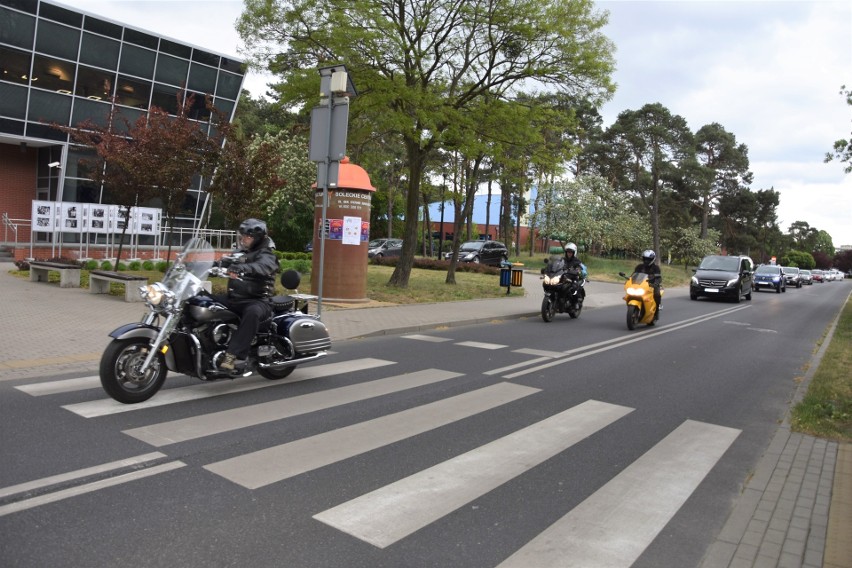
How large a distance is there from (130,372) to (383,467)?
109 inches

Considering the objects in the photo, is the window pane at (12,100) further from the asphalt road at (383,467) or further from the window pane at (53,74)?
the asphalt road at (383,467)

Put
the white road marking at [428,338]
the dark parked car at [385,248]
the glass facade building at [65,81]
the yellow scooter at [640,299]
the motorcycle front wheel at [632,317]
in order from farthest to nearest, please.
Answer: the dark parked car at [385,248] < the glass facade building at [65,81] < the yellow scooter at [640,299] < the motorcycle front wheel at [632,317] < the white road marking at [428,338]

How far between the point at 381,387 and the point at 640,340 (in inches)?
274

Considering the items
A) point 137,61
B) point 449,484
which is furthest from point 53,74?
point 449,484

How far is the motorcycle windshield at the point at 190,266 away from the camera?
587 centimetres

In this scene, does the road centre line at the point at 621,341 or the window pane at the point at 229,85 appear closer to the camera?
the road centre line at the point at 621,341

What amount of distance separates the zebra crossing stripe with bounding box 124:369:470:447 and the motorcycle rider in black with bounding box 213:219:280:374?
0.61 meters

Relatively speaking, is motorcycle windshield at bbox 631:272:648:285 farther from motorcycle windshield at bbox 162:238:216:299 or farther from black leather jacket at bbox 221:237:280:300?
motorcycle windshield at bbox 162:238:216:299

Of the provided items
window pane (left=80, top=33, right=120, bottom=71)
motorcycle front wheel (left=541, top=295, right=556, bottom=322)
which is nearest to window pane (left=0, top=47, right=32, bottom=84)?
window pane (left=80, top=33, right=120, bottom=71)

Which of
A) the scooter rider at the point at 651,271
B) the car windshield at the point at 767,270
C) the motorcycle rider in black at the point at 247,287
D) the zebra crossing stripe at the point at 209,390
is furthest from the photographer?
the car windshield at the point at 767,270

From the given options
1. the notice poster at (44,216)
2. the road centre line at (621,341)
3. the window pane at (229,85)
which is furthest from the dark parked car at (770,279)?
the notice poster at (44,216)

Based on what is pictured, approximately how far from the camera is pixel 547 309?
1442 centimetres

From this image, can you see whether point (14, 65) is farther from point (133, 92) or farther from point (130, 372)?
point (130, 372)

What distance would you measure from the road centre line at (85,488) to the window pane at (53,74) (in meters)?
27.6
